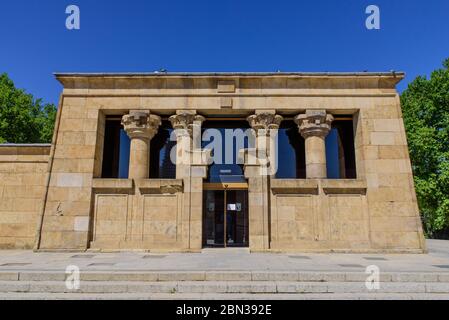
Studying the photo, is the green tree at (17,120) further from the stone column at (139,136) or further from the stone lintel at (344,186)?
the stone lintel at (344,186)

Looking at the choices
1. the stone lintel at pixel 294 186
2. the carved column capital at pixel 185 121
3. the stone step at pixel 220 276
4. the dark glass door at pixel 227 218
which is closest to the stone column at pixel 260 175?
the stone lintel at pixel 294 186

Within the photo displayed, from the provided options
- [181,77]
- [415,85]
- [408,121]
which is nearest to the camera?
[181,77]

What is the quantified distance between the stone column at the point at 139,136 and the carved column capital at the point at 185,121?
0.99m

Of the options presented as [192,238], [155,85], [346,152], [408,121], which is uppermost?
[408,121]

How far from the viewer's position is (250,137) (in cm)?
1669

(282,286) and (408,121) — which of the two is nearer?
(282,286)

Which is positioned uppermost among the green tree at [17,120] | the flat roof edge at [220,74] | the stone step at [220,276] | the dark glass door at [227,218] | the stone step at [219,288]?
the green tree at [17,120]

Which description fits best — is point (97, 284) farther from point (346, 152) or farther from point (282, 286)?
point (346, 152)

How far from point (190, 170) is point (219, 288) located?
8114 millimetres

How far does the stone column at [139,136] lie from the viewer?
15.7 meters

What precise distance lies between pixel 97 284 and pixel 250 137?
1082cm

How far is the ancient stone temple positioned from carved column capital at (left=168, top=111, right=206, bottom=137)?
0.05 m

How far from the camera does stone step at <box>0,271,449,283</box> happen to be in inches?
325
